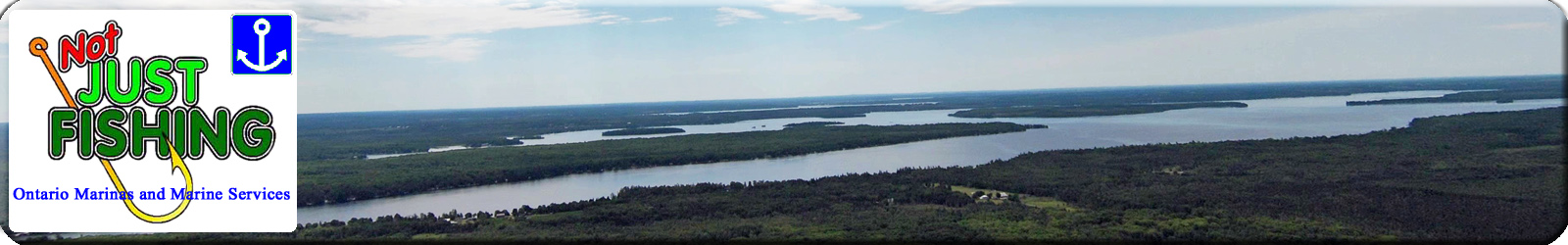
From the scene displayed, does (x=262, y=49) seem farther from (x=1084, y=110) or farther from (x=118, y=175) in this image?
(x=1084, y=110)

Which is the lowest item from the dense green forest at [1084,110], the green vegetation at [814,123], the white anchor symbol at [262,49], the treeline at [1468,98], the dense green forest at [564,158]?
the dense green forest at [564,158]

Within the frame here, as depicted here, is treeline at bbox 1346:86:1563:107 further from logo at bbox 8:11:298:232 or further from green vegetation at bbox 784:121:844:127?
logo at bbox 8:11:298:232

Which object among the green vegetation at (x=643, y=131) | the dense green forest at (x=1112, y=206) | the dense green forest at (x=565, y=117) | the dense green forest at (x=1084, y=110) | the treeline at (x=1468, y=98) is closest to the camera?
the dense green forest at (x=1112, y=206)

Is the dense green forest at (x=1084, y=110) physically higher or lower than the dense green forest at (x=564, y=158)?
higher

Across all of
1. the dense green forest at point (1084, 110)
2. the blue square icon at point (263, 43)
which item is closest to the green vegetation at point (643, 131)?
the dense green forest at point (1084, 110)

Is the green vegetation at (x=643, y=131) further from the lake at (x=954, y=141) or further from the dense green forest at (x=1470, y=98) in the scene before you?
the dense green forest at (x=1470, y=98)

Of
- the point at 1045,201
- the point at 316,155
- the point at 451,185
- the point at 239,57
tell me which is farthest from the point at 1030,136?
the point at 239,57

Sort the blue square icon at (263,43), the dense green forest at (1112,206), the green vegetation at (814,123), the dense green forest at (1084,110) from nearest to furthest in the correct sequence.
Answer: the blue square icon at (263,43) → the dense green forest at (1112,206) → the green vegetation at (814,123) → the dense green forest at (1084,110)
